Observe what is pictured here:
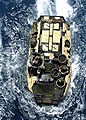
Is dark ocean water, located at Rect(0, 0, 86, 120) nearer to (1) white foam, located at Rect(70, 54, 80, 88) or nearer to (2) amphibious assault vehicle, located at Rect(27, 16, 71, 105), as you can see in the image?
(1) white foam, located at Rect(70, 54, 80, 88)

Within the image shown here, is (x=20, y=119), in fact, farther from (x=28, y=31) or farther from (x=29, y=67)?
(x=28, y=31)

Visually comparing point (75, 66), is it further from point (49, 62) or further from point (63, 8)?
point (63, 8)

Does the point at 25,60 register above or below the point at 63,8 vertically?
below

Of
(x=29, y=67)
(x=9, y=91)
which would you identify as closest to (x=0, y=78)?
(x=9, y=91)

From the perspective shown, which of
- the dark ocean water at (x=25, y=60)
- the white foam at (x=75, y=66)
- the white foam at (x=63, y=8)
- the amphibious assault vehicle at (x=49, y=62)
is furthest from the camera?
the white foam at (x=63, y=8)

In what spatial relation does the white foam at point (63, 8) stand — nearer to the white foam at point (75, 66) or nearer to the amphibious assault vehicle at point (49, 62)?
the amphibious assault vehicle at point (49, 62)

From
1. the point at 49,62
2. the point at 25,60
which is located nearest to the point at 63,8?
the point at 25,60

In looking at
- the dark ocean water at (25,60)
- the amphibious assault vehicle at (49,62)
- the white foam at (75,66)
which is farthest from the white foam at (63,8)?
the white foam at (75,66)
